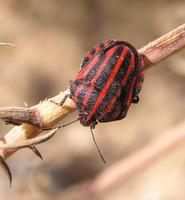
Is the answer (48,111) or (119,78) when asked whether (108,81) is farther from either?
(48,111)

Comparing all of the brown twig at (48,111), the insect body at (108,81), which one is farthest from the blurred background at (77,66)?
the brown twig at (48,111)

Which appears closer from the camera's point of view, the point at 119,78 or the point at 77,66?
the point at 119,78

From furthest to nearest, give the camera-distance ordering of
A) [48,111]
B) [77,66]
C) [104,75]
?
[77,66] → [104,75] → [48,111]

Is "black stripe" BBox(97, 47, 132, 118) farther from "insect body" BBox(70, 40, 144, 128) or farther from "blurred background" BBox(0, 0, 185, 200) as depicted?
"blurred background" BBox(0, 0, 185, 200)

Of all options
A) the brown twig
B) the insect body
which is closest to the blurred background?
the insect body

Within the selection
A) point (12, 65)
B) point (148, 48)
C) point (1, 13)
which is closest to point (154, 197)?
point (12, 65)

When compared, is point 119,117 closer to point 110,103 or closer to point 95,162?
point 110,103

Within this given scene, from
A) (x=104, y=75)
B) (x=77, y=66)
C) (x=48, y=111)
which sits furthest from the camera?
(x=77, y=66)

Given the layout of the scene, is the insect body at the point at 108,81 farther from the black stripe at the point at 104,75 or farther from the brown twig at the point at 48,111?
the brown twig at the point at 48,111

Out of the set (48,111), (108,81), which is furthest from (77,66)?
(48,111)
